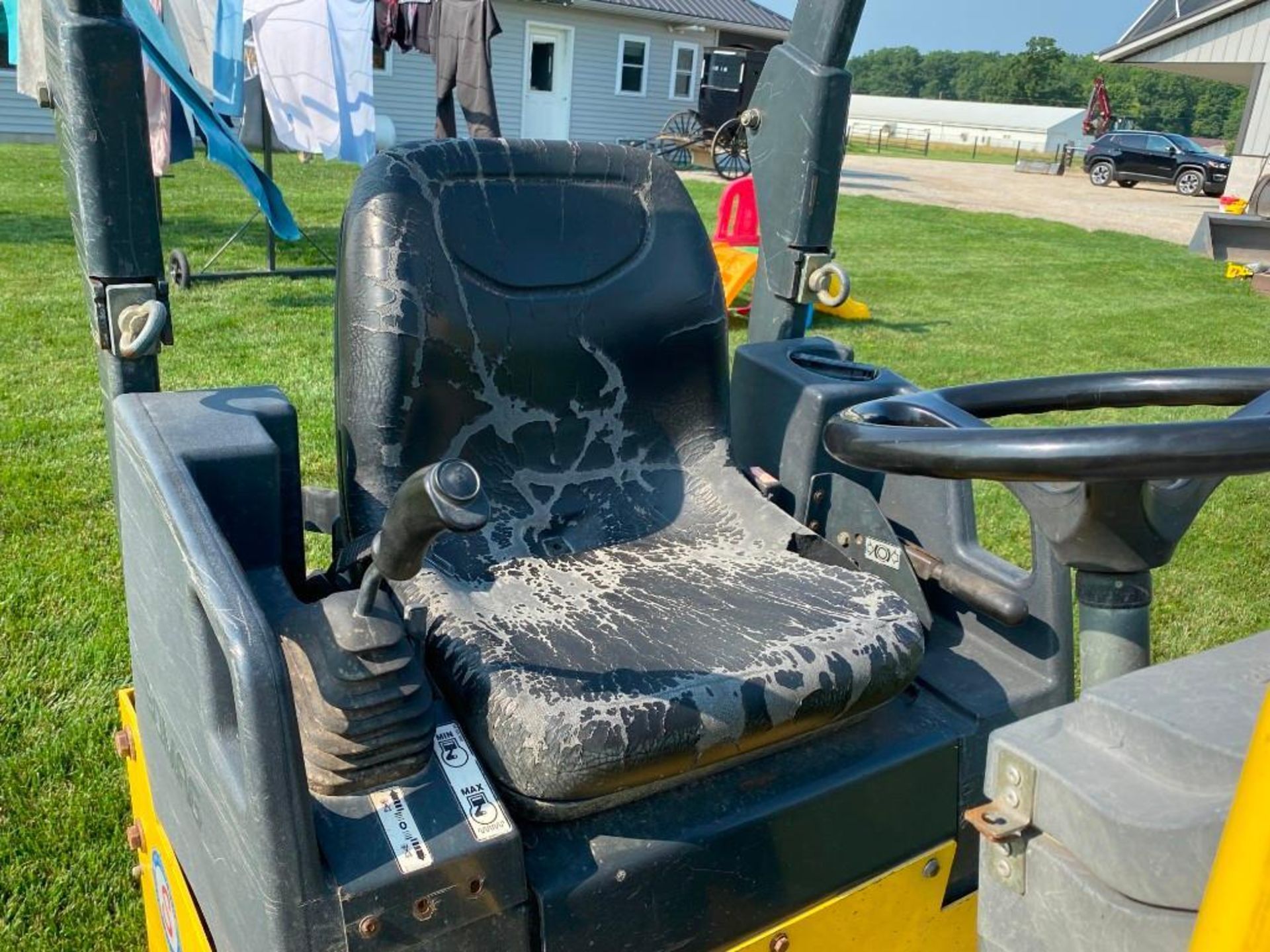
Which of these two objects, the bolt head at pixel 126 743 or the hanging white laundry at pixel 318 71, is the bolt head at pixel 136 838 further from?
the hanging white laundry at pixel 318 71

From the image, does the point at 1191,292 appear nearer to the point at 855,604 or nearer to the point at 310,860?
the point at 855,604

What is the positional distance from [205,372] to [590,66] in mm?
14348

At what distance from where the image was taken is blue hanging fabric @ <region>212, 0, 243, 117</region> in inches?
200

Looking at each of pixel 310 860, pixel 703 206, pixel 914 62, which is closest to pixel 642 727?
pixel 310 860

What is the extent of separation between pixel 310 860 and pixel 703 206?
10.5 metres

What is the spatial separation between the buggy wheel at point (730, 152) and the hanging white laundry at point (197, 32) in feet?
29.0

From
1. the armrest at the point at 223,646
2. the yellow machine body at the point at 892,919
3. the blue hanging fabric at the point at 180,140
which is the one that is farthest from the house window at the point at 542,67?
the yellow machine body at the point at 892,919

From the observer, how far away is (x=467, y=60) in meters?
6.74

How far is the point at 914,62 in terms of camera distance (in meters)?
75.6

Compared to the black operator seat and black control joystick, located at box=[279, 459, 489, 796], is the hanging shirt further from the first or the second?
black control joystick, located at box=[279, 459, 489, 796]

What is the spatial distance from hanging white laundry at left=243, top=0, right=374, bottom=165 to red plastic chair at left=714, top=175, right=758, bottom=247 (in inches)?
76.7

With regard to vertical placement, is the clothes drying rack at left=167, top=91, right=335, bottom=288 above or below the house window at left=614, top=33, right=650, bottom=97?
below

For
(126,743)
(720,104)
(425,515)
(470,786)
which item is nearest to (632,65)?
(720,104)

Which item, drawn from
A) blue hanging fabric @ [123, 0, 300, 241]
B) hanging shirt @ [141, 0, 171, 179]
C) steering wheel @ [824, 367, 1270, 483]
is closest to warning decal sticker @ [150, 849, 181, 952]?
steering wheel @ [824, 367, 1270, 483]
